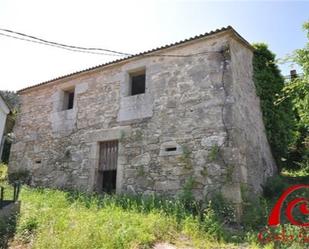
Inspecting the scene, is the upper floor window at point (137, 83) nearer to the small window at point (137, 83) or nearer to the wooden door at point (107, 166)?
the small window at point (137, 83)

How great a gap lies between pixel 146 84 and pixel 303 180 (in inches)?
198

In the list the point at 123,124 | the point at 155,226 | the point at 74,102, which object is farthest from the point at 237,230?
the point at 74,102

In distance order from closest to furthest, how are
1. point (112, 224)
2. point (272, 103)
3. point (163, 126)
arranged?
point (112, 224) → point (163, 126) → point (272, 103)

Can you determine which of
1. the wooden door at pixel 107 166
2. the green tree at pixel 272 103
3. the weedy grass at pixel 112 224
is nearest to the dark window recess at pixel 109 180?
the wooden door at pixel 107 166

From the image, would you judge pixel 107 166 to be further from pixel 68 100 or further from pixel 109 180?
pixel 68 100

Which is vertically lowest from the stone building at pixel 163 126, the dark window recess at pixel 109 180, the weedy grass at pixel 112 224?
the weedy grass at pixel 112 224

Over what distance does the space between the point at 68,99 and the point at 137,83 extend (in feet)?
9.27


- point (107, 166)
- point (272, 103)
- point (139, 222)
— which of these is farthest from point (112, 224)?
point (272, 103)

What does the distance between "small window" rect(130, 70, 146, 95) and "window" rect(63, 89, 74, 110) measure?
2.53 meters

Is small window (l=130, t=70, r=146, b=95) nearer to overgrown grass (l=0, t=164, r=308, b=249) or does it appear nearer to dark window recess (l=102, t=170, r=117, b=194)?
dark window recess (l=102, t=170, r=117, b=194)

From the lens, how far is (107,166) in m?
9.33

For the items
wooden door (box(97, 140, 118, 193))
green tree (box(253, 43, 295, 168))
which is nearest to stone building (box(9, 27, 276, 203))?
wooden door (box(97, 140, 118, 193))

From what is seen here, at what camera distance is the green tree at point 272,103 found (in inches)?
374

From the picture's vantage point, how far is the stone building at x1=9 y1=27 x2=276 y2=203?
25.0 ft
